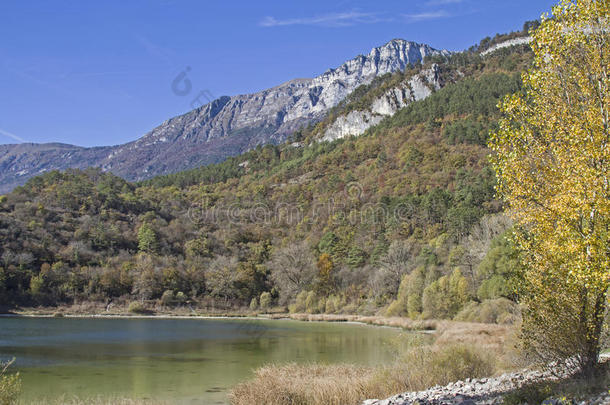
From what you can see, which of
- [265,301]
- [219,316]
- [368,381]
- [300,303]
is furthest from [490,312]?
[219,316]

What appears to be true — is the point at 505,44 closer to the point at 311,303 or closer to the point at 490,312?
the point at 311,303

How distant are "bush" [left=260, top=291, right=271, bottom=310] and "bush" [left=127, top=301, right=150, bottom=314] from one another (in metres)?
19.6

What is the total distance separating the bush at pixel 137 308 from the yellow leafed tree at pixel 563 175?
80404mm

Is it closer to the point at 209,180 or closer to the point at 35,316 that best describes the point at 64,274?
the point at 35,316

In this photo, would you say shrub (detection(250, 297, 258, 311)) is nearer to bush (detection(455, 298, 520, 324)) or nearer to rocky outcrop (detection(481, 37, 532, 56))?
bush (detection(455, 298, 520, 324))

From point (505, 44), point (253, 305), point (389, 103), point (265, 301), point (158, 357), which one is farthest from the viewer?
point (505, 44)

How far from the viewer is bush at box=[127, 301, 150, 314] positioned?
3339 inches

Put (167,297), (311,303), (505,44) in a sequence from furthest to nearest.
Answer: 1. (505,44)
2. (167,297)
3. (311,303)

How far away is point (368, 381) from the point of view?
709 inches

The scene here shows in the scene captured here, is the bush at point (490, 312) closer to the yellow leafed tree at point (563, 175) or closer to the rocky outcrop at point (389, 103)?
the yellow leafed tree at point (563, 175)

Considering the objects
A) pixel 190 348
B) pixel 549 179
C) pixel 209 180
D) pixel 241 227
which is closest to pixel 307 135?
pixel 209 180

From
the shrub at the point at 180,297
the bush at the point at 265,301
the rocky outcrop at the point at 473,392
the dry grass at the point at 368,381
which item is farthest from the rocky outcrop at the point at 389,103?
the rocky outcrop at the point at 473,392

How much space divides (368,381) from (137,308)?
245 feet

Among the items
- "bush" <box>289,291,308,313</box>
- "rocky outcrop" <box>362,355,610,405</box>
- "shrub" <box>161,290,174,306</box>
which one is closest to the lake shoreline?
"bush" <box>289,291,308,313</box>
